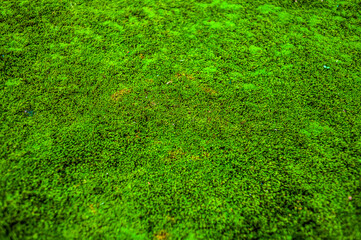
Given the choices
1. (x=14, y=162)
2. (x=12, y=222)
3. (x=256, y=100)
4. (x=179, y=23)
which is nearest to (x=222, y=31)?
(x=179, y=23)

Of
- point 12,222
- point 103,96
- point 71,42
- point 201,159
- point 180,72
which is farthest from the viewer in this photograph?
point 71,42

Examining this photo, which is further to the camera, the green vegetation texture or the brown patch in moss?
the brown patch in moss

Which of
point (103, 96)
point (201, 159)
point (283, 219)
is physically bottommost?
point (283, 219)

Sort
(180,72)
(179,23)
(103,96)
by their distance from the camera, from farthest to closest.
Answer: (179,23), (180,72), (103,96)

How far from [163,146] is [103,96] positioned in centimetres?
97

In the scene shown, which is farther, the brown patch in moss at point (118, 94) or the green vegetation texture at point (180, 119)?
the brown patch in moss at point (118, 94)

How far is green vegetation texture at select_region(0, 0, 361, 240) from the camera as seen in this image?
198 cm

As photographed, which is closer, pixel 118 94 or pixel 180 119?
pixel 180 119

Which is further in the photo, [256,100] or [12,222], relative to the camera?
[256,100]

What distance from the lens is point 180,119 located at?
2545 millimetres

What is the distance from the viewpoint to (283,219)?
197 cm

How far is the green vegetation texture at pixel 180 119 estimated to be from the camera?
1.98 metres

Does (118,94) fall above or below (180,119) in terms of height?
above

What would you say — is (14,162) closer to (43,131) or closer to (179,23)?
(43,131)
